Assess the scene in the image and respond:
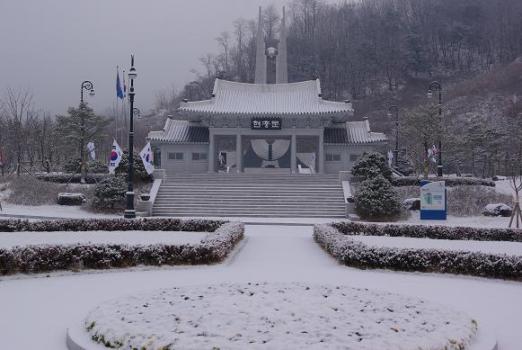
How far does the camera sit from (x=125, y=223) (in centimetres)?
1568

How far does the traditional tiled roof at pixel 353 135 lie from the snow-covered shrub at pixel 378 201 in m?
12.1

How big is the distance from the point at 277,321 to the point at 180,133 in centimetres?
3184

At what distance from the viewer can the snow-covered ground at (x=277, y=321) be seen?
4496 millimetres

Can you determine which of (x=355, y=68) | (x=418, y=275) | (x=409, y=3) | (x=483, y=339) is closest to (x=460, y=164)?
(x=355, y=68)

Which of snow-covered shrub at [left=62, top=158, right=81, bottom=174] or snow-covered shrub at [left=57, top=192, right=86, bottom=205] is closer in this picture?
snow-covered shrub at [left=57, top=192, right=86, bottom=205]

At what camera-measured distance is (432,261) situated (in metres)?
10.1

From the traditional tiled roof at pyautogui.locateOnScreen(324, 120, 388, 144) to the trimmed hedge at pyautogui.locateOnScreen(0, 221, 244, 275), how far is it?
82.2 ft

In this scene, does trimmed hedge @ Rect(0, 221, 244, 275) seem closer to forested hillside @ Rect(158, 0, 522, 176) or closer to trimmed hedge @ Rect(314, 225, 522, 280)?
trimmed hedge @ Rect(314, 225, 522, 280)

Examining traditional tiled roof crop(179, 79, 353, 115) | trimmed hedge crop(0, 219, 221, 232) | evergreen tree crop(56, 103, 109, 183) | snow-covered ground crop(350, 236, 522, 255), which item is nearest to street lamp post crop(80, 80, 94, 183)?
evergreen tree crop(56, 103, 109, 183)

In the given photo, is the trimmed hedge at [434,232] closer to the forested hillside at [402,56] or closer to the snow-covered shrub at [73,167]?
the snow-covered shrub at [73,167]

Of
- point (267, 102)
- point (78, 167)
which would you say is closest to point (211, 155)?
point (267, 102)

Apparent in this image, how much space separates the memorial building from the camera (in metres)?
34.5

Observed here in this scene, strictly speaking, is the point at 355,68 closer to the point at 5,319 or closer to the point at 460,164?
the point at 460,164

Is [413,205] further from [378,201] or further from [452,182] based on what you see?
[452,182]
